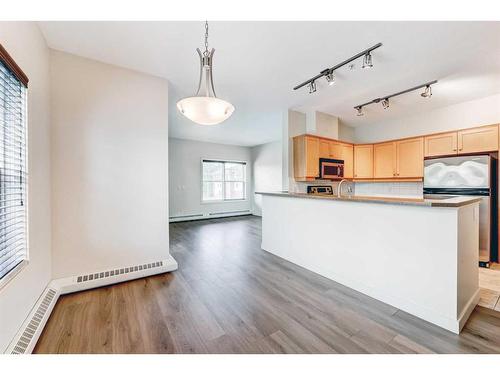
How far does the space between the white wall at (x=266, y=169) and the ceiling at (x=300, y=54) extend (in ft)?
11.0

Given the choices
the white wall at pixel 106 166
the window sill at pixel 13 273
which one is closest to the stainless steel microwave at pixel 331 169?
the white wall at pixel 106 166

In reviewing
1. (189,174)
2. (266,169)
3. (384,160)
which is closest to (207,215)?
(189,174)

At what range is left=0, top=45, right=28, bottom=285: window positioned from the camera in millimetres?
1400

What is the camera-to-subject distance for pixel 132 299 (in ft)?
6.94

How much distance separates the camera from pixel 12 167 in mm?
1532

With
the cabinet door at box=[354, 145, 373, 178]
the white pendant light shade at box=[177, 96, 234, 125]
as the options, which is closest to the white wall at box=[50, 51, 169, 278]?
the white pendant light shade at box=[177, 96, 234, 125]

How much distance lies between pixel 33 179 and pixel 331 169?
14.4 ft

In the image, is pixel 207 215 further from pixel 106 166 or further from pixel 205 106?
pixel 205 106

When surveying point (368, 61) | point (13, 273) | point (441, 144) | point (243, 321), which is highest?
point (368, 61)

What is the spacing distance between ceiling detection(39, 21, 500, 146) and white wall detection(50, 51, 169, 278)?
267 mm

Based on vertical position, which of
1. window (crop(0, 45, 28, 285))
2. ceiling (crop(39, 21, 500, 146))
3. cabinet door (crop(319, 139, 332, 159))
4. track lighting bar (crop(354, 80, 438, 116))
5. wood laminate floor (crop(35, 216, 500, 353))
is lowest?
wood laminate floor (crop(35, 216, 500, 353))

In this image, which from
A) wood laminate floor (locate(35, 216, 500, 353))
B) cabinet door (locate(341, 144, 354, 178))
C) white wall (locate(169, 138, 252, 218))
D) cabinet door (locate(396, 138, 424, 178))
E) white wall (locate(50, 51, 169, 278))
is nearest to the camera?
wood laminate floor (locate(35, 216, 500, 353))

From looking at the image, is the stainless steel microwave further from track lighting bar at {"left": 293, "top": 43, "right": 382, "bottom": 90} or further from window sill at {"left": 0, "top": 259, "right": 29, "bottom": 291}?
window sill at {"left": 0, "top": 259, "right": 29, "bottom": 291}

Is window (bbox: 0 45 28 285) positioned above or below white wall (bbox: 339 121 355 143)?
below
